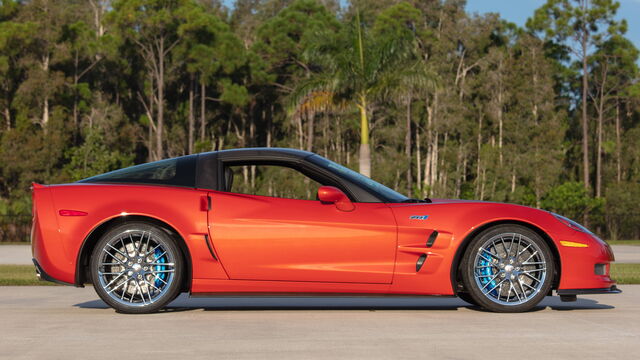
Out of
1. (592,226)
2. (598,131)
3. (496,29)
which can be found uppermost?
(496,29)

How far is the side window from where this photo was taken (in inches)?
283

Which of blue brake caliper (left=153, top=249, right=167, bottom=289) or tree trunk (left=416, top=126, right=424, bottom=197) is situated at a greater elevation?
tree trunk (left=416, top=126, right=424, bottom=197)

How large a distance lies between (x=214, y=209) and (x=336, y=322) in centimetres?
138

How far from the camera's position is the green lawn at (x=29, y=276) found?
10.9 metres

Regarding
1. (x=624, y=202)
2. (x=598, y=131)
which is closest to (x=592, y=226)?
(x=624, y=202)

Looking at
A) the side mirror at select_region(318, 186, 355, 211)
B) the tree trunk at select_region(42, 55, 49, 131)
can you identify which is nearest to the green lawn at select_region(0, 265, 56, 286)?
the side mirror at select_region(318, 186, 355, 211)

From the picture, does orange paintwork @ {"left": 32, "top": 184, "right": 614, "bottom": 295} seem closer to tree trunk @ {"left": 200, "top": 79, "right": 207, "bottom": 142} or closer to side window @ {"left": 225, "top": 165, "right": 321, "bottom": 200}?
side window @ {"left": 225, "top": 165, "right": 321, "bottom": 200}

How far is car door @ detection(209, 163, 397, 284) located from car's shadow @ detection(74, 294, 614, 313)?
448 mm

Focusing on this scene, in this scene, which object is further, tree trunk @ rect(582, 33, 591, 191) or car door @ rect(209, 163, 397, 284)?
tree trunk @ rect(582, 33, 591, 191)

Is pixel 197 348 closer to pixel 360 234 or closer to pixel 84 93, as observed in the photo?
pixel 360 234

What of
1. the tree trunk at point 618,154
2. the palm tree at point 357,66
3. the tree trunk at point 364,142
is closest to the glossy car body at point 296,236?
the palm tree at point 357,66

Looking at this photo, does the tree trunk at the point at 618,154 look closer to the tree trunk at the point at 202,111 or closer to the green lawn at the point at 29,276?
the tree trunk at the point at 202,111

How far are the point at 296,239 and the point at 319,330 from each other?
1002 millimetres

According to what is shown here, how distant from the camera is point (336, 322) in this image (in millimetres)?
6441
